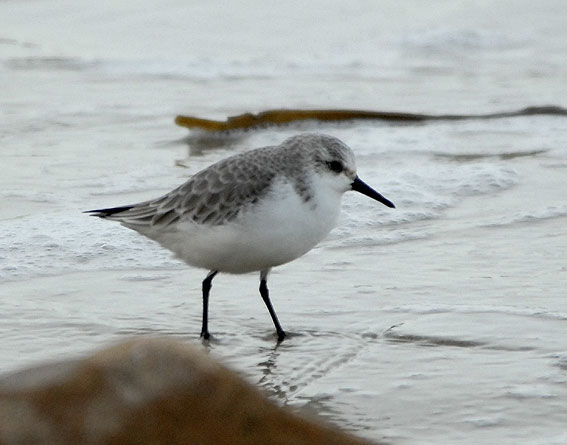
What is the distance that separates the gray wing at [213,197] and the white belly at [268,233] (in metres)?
0.05

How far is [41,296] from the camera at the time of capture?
203 inches

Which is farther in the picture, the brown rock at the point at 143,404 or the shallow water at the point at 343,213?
the shallow water at the point at 343,213

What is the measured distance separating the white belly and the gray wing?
0.05m

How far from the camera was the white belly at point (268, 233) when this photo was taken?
14.7 ft

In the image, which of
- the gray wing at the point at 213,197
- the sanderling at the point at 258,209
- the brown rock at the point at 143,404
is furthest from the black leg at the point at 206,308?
the brown rock at the point at 143,404

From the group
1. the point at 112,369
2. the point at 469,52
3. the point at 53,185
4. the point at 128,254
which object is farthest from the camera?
the point at 469,52

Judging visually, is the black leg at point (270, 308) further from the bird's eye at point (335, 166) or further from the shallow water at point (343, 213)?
the bird's eye at point (335, 166)

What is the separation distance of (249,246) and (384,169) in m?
2.98

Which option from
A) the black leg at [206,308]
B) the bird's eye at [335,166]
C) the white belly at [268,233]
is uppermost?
the bird's eye at [335,166]

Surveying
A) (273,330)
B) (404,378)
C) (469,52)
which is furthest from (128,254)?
(469,52)

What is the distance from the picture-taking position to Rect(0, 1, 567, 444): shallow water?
423 cm

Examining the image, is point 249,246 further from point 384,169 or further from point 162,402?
point 384,169

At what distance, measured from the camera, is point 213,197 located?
15.4ft

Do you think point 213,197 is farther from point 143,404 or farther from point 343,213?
point 143,404
